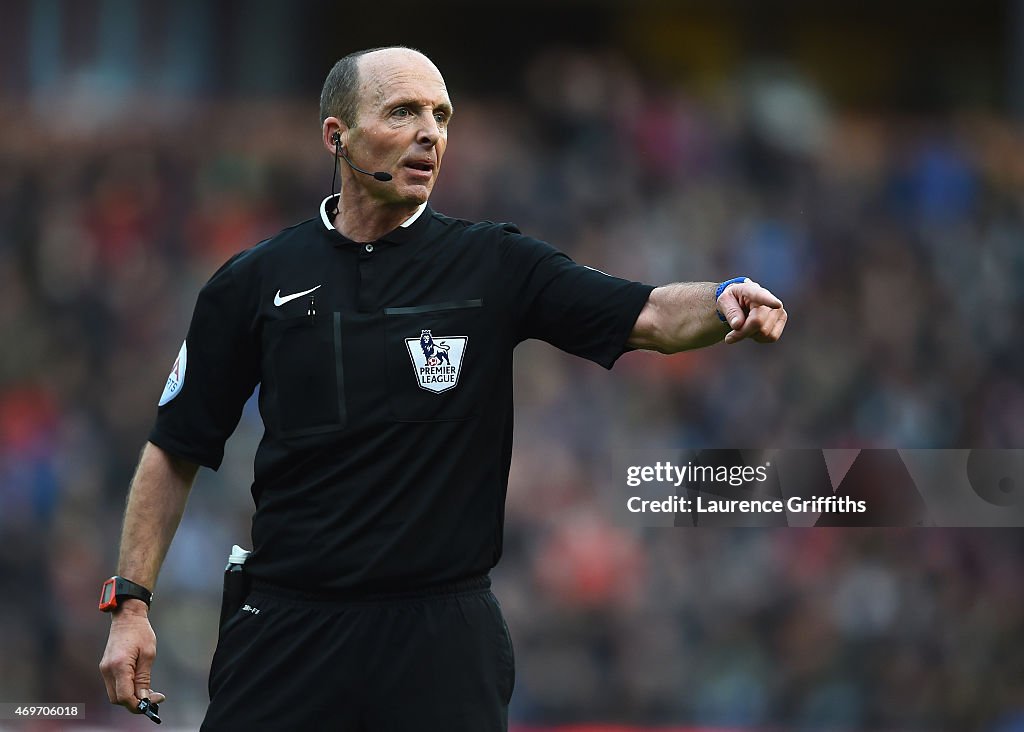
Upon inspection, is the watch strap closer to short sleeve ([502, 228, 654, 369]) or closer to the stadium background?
short sleeve ([502, 228, 654, 369])

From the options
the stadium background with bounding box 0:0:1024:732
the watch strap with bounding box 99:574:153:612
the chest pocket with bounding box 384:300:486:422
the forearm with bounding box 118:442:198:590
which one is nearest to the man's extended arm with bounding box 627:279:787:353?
the chest pocket with bounding box 384:300:486:422

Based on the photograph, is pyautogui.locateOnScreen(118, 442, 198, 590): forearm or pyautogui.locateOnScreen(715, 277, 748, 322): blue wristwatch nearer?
pyautogui.locateOnScreen(715, 277, 748, 322): blue wristwatch

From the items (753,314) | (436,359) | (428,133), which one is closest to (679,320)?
(753,314)

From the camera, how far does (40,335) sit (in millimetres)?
11164

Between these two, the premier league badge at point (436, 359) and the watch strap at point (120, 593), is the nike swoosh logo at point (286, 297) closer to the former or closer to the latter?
the premier league badge at point (436, 359)

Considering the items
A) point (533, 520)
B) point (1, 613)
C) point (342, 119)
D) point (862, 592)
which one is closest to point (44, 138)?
point (1, 613)

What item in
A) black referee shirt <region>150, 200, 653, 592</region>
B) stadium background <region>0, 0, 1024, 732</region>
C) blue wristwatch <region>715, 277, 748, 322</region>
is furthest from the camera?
stadium background <region>0, 0, 1024, 732</region>

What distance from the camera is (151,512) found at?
3727 millimetres

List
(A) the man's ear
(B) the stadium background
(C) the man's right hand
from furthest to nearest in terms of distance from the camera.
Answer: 1. (B) the stadium background
2. (A) the man's ear
3. (C) the man's right hand

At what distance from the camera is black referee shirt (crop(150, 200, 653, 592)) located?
3412mm

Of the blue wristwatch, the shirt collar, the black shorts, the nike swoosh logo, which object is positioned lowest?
the black shorts

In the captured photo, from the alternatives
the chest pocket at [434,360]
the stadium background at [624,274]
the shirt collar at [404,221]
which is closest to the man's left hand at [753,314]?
the chest pocket at [434,360]

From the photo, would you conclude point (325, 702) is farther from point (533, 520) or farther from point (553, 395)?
point (553, 395)

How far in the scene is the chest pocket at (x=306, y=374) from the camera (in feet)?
11.5
